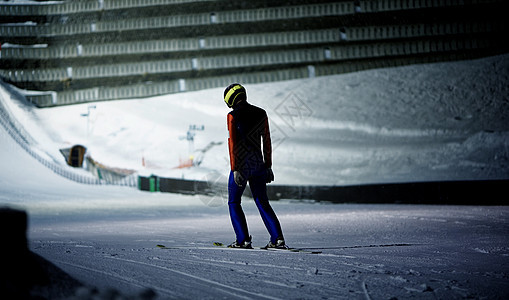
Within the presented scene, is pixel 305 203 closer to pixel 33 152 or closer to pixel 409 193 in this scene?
pixel 409 193

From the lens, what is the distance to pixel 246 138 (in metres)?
4.89

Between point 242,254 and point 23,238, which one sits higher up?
point 23,238

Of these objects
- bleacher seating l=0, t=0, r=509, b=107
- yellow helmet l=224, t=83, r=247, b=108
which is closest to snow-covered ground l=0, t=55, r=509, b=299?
bleacher seating l=0, t=0, r=509, b=107

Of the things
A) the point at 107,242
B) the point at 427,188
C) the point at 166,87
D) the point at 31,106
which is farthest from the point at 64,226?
the point at 31,106

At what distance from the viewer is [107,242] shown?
579 centimetres

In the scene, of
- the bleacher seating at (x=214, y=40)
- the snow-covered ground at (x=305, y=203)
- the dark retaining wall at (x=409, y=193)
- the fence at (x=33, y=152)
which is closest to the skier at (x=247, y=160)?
the snow-covered ground at (x=305, y=203)

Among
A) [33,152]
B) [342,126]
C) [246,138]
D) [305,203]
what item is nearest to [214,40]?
[342,126]

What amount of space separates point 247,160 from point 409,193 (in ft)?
31.3

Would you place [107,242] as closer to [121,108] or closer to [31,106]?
[121,108]

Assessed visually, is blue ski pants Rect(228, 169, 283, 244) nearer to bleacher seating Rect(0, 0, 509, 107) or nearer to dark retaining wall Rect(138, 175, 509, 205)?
dark retaining wall Rect(138, 175, 509, 205)

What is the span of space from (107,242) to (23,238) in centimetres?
327

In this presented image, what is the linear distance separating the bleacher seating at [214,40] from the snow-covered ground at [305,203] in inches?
50.6

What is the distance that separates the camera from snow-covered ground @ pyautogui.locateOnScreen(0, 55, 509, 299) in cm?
351

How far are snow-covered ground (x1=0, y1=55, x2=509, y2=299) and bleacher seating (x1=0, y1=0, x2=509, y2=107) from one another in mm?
1286
